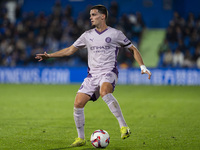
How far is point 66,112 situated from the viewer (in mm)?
10734

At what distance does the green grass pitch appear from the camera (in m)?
6.41

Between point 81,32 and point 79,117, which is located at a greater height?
point 81,32

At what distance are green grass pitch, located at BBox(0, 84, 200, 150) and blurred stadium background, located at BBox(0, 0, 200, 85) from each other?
4163 millimetres

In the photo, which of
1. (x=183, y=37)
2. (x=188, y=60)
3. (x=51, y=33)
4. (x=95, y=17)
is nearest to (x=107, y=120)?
(x=95, y=17)

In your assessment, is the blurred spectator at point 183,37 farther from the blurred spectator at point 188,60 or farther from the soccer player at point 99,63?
the soccer player at point 99,63

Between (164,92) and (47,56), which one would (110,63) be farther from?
(164,92)

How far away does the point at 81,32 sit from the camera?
23141mm

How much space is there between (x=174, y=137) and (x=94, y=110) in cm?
452

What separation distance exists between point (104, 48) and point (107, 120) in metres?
3.28

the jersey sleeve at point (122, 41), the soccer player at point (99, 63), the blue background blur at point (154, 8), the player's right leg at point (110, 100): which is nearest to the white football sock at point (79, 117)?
the soccer player at point (99, 63)

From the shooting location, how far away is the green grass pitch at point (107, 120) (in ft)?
21.0

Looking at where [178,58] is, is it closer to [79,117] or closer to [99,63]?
[99,63]

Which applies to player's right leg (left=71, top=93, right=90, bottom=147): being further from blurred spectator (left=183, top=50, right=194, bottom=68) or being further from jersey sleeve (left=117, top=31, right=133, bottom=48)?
blurred spectator (left=183, top=50, right=194, bottom=68)

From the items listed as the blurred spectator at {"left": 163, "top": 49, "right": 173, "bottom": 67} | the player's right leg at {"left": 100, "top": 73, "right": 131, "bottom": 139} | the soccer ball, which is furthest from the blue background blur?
the soccer ball
